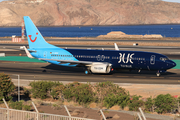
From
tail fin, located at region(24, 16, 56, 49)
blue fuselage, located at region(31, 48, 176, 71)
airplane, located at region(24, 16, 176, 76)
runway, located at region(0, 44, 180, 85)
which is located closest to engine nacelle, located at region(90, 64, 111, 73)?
airplane, located at region(24, 16, 176, 76)

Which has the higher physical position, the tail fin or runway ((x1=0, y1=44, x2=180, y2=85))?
the tail fin

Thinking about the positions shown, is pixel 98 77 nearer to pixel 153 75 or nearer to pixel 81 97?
pixel 153 75

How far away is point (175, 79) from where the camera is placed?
4372 cm

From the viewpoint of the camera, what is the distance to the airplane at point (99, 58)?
4550 centimetres

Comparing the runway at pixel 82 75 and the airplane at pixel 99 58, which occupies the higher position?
the airplane at pixel 99 58

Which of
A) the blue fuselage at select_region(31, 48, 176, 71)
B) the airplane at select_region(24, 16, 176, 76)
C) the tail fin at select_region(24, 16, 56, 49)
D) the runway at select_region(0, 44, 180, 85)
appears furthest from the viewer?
the tail fin at select_region(24, 16, 56, 49)

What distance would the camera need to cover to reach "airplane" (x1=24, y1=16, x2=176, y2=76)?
4550cm

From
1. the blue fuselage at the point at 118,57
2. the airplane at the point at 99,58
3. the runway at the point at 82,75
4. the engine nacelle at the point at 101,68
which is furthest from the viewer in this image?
the engine nacelle at the point at 101,68

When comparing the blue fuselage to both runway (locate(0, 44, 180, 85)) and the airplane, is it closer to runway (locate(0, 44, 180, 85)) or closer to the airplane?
the airplane

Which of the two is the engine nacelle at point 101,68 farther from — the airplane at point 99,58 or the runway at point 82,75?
the runway at point 82,75

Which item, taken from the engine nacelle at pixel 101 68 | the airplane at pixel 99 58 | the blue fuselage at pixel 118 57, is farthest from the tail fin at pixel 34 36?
the engine nacelle at pixel 101 68

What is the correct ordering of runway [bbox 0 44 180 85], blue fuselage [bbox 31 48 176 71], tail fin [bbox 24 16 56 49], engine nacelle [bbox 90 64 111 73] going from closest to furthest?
runway [bbox 0 44 180 85], blue fuselage [bbox 31 48 176 71], engine nacelle [bbox 90 64 111 73], tail fin [bbox 24 16 56 49]

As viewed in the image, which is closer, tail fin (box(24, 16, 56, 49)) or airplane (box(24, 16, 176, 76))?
airplane (box(24, 16, 176, 76))

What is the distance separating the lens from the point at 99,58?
47.9 metres
